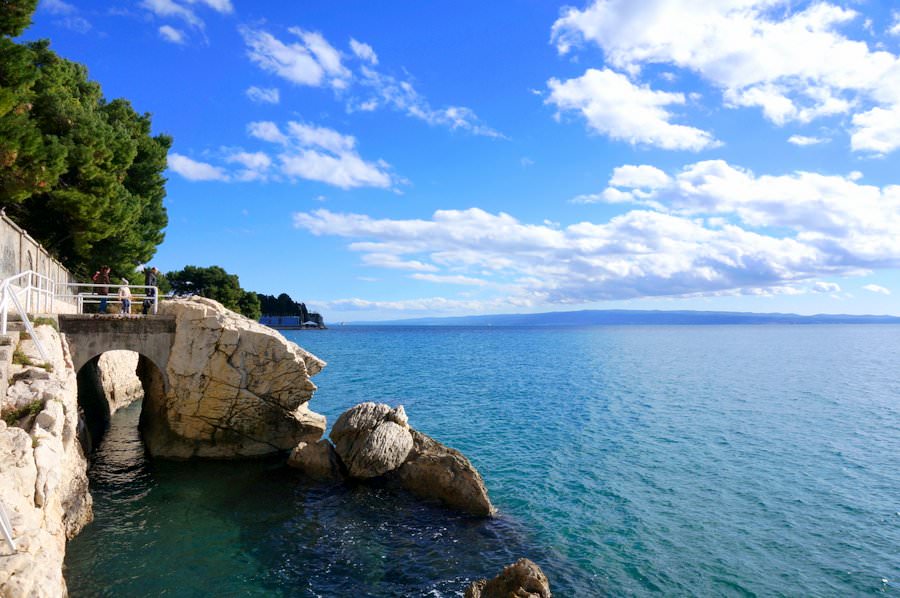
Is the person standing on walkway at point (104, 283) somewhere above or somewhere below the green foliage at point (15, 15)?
below

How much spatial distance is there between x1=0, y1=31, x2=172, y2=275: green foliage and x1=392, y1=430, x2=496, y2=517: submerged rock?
2209 cm

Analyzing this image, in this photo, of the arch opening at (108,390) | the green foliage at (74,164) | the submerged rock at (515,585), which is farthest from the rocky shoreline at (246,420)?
the green foliage at (74,164)

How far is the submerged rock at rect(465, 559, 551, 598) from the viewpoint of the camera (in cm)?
1294

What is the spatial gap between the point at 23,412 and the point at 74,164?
23.1 meters

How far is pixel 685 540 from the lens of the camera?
59.5 ft

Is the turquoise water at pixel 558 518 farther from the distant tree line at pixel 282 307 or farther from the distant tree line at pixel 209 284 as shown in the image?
the distant tree line at pixel 282 307

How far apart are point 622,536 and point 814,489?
10735 millimetres

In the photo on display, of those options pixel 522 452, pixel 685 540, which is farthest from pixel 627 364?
pixel 685 540

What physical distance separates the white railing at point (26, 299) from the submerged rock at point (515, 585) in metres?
14.1

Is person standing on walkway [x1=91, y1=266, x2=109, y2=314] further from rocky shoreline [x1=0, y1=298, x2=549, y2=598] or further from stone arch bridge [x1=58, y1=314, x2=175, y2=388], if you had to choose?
rocky shoreline [x1=0, y1=298, x2=549, y2=598]

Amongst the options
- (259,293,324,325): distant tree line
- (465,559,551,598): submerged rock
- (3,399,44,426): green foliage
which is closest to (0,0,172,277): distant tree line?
(3,399,44,426): green foliage

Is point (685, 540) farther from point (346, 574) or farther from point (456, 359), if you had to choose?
point (456, 359)

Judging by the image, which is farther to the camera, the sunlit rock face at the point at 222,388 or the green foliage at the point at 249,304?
the green foliage at the point at 249,304

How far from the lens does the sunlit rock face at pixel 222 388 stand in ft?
80.8
